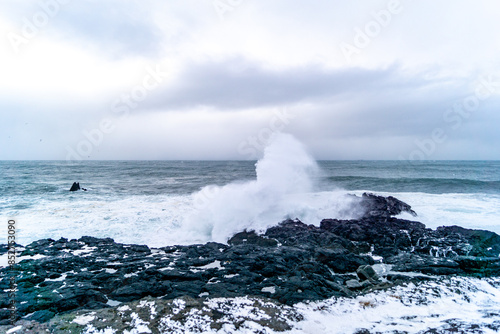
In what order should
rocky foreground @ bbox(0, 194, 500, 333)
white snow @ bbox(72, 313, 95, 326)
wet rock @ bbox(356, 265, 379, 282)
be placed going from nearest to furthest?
1. white snow @ bbox(72, 313, 95, 326)
2. rocky foreground @ bbox(0, 194, 500, 333)
3. wet rock @ bbox(356, 265, 379, 282)

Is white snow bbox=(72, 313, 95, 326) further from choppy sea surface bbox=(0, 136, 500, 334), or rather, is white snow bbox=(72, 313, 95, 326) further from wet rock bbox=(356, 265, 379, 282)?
wet rock bbox=(356, 265, 379, 282)

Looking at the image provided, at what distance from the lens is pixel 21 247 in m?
11.4

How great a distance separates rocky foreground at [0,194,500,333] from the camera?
594 centimetres

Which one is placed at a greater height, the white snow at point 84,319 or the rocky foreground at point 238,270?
the white snow at point 84,319

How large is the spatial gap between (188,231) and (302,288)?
8.45m

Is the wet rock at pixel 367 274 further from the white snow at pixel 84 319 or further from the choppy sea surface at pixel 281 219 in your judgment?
the white snow at pixel 84 319

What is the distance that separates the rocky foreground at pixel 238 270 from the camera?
19.5 feet

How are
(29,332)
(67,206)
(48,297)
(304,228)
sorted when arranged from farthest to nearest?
(67,206) → (304,228) → (48,297) → (29,332)

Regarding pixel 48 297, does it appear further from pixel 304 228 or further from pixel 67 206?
pixel 67 206

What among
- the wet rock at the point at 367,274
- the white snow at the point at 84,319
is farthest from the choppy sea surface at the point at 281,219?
the wet rock at the point at 367,274

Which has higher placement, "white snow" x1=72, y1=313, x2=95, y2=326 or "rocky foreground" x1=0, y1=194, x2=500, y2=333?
"white snow" x1=72, y1=313, x2=95, y2=326

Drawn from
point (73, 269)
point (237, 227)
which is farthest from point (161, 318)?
point (237, 227)

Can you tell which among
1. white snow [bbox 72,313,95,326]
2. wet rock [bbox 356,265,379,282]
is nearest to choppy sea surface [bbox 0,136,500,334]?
white snow [bbox 72,313,95,326]

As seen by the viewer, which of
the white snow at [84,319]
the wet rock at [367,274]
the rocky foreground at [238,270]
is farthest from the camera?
the wet rock at [367,274]
